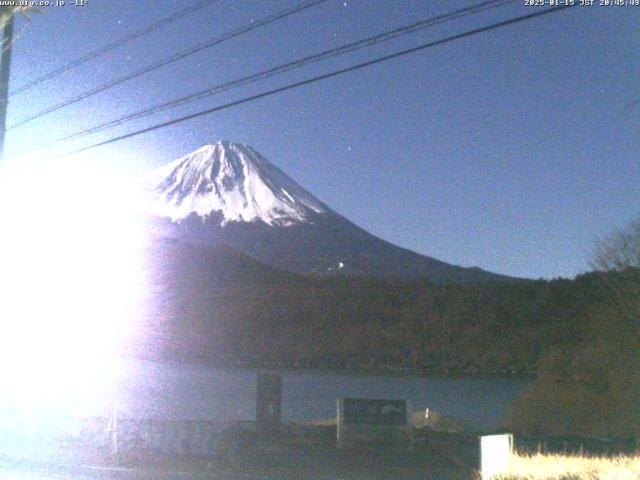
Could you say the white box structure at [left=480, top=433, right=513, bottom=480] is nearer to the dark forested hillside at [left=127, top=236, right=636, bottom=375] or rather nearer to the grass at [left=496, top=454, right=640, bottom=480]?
the grass at [left=496, top=454, right=640, bottom=480]

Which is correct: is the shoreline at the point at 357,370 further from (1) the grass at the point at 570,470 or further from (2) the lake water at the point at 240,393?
(1) the grass at the point at 570,470

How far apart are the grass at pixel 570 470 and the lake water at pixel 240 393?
12225mm

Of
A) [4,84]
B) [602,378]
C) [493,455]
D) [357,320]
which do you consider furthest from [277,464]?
[357,320]

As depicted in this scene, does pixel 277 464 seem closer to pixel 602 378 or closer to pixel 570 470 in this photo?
pixel 570 470

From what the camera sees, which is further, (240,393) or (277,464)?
(240,393)

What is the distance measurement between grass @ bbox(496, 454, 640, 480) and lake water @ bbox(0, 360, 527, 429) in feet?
40.1

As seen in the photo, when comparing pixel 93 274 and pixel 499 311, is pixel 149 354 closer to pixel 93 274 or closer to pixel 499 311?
pixel 93 274

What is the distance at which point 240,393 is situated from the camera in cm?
3016

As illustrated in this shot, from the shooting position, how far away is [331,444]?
1542 cm

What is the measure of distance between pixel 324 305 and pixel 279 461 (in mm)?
40765

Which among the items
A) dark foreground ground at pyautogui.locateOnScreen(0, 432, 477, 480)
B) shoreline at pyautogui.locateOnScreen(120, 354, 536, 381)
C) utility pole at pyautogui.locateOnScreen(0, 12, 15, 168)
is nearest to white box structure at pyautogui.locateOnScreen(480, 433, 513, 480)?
dark foreground ground at pyautogui.locateOnScreen(0, 432, 477, 480)

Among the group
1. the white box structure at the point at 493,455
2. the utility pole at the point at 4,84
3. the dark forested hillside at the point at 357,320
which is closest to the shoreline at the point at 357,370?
the dark forested hillside at the point at 357,320

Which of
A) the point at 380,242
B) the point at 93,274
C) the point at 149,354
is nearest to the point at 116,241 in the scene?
the point at 93,274

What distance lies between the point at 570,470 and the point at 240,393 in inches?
831
